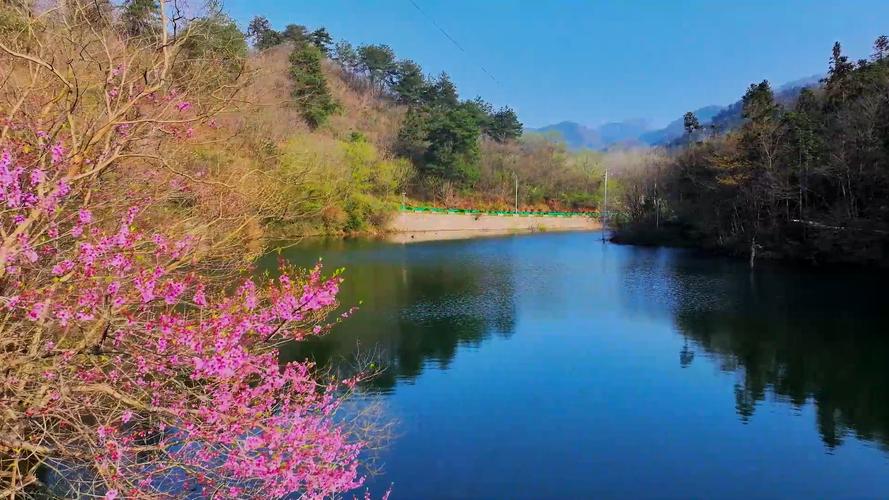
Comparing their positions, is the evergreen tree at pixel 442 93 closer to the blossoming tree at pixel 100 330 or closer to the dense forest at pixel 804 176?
the dense forest at pixel 804 176

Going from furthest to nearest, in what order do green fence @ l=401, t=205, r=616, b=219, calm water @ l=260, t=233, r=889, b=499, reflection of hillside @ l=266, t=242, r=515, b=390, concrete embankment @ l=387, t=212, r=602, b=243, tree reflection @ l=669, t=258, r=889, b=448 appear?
green fence @ l=401, t=205, r=616, b=219 < concrete embankment @ l=387, t=212, r=602, b=243 < reflection of hillside @ l=266, t=242, r=515, b=390 < tree reflection @ l=669, t=258, r=889, b=448 < calm water @ l=260, t=233, r=889, b=499

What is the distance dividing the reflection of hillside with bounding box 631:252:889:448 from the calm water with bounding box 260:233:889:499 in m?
0.04

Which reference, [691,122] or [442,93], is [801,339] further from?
[442,93]

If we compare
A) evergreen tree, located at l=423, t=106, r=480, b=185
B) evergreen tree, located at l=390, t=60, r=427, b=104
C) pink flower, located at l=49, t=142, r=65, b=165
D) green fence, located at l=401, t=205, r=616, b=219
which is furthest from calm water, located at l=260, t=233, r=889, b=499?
evergreen tree, located at l=390, t=60, r=427, b=104

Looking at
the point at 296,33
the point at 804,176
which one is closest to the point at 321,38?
the point at 296,33

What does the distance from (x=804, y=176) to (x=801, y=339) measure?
41.1ft

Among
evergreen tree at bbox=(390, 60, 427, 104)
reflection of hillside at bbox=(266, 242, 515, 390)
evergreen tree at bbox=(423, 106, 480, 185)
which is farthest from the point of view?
evergreen tree at bbox=(390, 60, 427, 104)

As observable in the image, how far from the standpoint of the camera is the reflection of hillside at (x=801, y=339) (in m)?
8.46

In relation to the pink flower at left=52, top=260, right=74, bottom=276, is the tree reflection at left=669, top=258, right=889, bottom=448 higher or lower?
lower

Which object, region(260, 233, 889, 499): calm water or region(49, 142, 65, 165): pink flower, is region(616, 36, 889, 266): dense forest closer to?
region(260, 233, 889, 499): calm water

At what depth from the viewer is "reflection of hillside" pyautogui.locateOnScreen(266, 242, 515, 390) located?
10.4 meters

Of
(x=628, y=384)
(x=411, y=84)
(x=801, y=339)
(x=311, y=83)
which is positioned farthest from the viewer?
(x=411, y=84)

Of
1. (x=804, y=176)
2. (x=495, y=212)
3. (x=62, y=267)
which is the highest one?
(x=804, y=176)

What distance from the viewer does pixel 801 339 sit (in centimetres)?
1179
